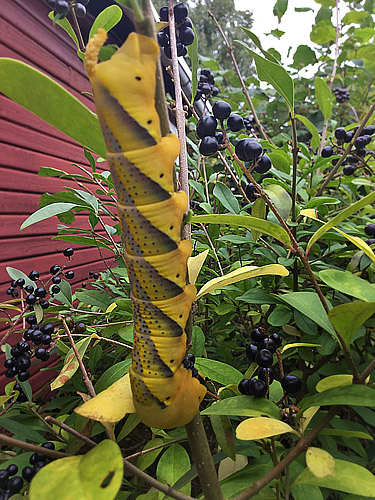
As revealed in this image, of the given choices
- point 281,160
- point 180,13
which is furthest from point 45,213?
point 281,160

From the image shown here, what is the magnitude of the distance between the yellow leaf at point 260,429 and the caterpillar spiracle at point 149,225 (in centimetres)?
8

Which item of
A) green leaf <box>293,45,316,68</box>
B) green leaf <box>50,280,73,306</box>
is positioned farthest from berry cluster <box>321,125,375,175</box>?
green leaf <box>293,45,316,68</box>

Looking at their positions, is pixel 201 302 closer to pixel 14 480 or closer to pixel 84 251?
pixel 14 480

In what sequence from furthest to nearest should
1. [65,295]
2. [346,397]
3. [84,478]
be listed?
[65,295] → [346,397] → [84,478]

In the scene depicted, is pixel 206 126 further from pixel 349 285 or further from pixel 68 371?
pixel 68 371

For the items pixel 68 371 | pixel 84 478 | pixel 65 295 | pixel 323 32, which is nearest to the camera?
pixel 84 478

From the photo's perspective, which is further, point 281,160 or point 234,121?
point 281,160

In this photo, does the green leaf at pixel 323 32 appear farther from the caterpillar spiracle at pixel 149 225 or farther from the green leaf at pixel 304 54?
the caterpillar spiracle at pixel 149 225

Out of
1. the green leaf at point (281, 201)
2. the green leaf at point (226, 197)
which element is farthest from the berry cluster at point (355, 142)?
the green leaf at point (226, 197)

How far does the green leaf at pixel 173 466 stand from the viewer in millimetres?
711

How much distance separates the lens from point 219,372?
727 millimetres

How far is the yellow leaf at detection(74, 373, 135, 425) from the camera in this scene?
0.45 m

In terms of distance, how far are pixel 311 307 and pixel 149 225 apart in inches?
13.5

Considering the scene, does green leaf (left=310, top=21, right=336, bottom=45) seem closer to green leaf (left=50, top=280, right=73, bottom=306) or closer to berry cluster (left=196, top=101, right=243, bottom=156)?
berry cluster (left=196, top=101, right=243, bottom=156)
